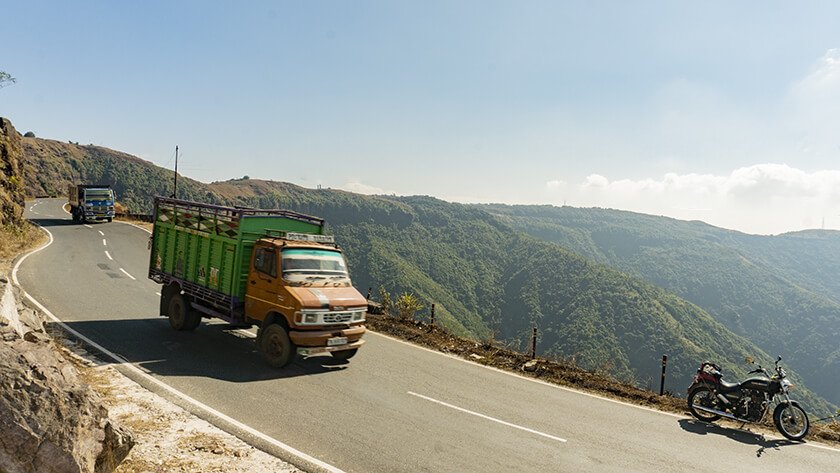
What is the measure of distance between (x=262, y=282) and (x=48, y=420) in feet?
22.0

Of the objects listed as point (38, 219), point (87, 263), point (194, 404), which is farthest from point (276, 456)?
point (38, 219)

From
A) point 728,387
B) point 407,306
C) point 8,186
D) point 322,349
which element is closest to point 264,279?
point 322,349

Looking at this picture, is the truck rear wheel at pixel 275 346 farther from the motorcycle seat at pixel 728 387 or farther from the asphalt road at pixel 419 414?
the motorcycle seat at pixel 728 387

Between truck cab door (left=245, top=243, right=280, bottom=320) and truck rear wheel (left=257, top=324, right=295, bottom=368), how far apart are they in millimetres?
493

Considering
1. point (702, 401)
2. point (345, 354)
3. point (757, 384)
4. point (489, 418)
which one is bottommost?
point (489, 418)

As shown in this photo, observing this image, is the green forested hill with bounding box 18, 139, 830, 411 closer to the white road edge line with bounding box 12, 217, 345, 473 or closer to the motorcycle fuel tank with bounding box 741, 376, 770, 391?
the motorcycle fuel tank with bounding box 741, 376, 770, 391

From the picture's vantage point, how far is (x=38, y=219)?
41531mm

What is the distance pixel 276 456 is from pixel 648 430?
677cm

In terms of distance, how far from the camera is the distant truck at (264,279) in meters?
10.5

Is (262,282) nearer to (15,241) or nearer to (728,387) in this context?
(728,387)

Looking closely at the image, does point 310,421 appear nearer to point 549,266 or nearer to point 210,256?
point 210,256

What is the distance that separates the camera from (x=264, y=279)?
36.5 feet

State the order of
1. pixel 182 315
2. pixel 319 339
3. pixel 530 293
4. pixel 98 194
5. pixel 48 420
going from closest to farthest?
pixel 48 420 < pixel 319 339 < pixel 182 315 < pixel 98 194 < pixel 530 293

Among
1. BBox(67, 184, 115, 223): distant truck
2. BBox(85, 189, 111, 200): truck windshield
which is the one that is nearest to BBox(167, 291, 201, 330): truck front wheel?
BBox(67, 184, 115, 223): distant truck
